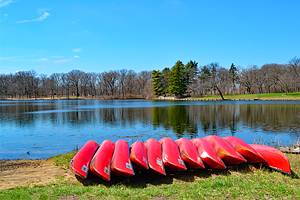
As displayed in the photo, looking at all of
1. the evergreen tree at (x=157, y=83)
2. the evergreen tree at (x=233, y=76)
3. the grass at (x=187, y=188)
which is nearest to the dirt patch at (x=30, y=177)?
the grass at (x=187, y=188)

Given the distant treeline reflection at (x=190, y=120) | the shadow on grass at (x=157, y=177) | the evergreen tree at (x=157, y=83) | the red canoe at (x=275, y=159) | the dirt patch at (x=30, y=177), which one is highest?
the evergreen tree at (x=157, y=83)

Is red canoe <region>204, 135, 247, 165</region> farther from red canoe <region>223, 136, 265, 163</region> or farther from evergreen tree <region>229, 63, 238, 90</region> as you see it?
evergreen tree <region>229, 63, 238, 90</region>

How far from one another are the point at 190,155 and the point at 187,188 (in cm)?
177

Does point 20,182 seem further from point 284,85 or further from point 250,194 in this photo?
point 284,85

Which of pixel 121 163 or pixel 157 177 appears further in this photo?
pixel 157 177

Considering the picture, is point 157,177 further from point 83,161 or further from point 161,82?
point 161,82

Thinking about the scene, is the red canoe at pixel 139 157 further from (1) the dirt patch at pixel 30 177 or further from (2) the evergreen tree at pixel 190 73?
(2) the evergreen tree at pixel 190 73

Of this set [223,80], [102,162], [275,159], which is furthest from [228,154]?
[223,80]

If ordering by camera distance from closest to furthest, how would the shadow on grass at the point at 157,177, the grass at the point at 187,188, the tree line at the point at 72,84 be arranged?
the grass at the point at 187,188 < the shadow on grass at the point at 157,177 < the tree line at the point at 72,84

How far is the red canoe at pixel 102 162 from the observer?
27.3 feet

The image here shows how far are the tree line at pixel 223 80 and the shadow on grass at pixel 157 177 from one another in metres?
80.8

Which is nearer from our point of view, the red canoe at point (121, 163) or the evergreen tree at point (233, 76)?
the red canoe at point (121, 163)

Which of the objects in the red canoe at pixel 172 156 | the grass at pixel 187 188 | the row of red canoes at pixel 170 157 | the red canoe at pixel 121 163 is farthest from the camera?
the red canoe at pixel 172 156

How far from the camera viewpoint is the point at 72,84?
131375 mm
